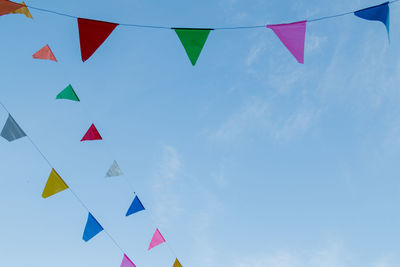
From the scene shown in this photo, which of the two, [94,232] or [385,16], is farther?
[94,232]

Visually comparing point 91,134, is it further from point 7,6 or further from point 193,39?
point 193,39

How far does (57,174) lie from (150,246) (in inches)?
89.3

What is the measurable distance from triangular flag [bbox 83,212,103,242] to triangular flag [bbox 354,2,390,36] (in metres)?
4.92

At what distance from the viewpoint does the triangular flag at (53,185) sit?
5.08m

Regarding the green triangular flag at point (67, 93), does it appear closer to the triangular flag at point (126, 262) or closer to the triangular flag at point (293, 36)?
the triangular flag at point (126, 262)

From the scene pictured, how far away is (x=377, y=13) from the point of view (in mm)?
3623

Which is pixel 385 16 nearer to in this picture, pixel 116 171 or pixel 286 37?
pixel 286 37

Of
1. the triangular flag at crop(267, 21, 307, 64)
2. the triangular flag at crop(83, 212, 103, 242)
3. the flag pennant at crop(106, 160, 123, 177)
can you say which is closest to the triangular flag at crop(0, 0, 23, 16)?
the flag pennant at crop(106, 160, 123, 177)

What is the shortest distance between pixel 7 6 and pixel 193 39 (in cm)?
221

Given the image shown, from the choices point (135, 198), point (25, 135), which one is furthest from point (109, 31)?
point (135, 198)

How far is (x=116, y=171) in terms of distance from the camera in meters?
5.71

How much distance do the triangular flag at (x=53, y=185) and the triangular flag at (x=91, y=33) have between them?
2055 mm

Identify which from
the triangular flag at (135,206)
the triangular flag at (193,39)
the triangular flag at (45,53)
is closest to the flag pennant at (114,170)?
the triangular flag at (135,206)

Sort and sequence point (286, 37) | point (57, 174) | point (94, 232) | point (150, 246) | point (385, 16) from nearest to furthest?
1. point (385, 16)
2. point (286, 37)
3. point (57, 174)
4. point (94, 232)
5. point (150, 246)
